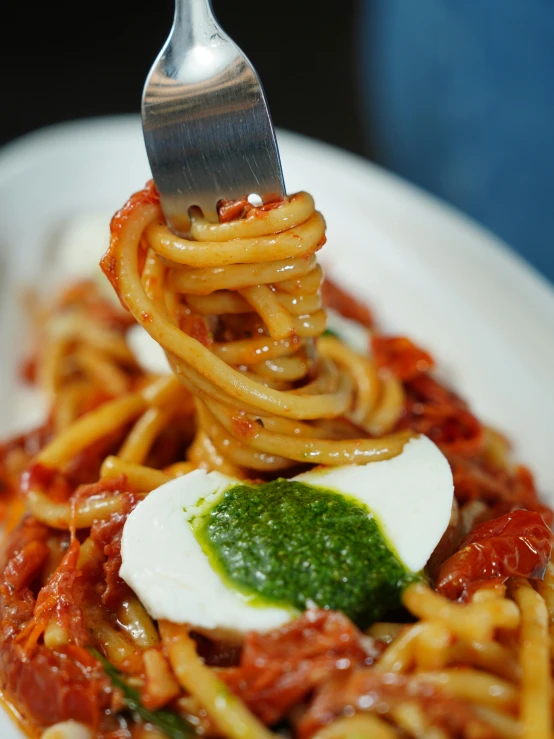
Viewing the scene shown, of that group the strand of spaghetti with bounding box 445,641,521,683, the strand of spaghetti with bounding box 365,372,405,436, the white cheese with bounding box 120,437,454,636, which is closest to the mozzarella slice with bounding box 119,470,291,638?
the white cheese with bounding box 120,437,454,636

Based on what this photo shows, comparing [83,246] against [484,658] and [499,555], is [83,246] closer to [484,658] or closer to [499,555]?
[499,555]

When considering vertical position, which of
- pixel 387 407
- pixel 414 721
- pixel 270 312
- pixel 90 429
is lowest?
pixel 387 407

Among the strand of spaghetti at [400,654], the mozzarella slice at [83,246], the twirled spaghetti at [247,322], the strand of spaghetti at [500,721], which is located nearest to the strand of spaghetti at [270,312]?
the twirled spaghetti at [247,322]

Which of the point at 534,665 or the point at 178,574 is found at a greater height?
the point at 178,574

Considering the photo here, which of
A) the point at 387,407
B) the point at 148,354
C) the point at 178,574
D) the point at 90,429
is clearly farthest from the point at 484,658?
the point at 148,354

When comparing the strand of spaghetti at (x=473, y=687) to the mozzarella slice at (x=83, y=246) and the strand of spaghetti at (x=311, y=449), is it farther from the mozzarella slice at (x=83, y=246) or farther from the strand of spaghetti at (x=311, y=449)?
the mozzarella slice at (x=83, y=246)

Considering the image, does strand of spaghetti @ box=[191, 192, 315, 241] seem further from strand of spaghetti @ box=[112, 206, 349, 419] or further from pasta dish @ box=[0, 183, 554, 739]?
strand of spaghetti @ box=[112, 206, 349, 419]
